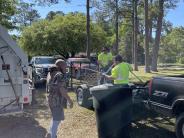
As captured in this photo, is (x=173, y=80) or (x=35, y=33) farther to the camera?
(x=35, y=33)

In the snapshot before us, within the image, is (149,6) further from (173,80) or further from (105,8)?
(173,80)

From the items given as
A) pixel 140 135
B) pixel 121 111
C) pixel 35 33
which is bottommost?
pixel 140 135

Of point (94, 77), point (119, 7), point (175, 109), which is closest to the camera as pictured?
point (175, 109)

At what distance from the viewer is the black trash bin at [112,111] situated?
7.67 m

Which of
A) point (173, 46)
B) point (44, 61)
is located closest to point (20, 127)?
point (44, 61)

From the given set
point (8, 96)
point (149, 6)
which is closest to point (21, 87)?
point (8, 96)

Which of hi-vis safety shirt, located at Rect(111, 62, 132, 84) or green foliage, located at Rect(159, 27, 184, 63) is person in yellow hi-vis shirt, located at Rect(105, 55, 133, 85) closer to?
hi-vis safety shirt, located at Rect(111, 62, 132, 84)

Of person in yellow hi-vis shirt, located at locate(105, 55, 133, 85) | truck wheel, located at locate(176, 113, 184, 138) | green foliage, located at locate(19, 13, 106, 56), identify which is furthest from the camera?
green foliage, located at locate(19, 13, 106, 56)

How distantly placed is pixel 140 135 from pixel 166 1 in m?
27.6

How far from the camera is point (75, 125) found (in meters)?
9.37

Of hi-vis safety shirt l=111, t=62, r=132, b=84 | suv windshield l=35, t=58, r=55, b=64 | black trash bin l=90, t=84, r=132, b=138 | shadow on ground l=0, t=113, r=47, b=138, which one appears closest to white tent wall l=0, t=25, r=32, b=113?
shadow on ground l=0, t=113, r=47, b=138

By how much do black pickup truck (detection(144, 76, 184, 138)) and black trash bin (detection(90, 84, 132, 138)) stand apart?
618 mm

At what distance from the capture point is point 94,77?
1175 centimetres

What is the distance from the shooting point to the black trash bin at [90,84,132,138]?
7.67 meters
